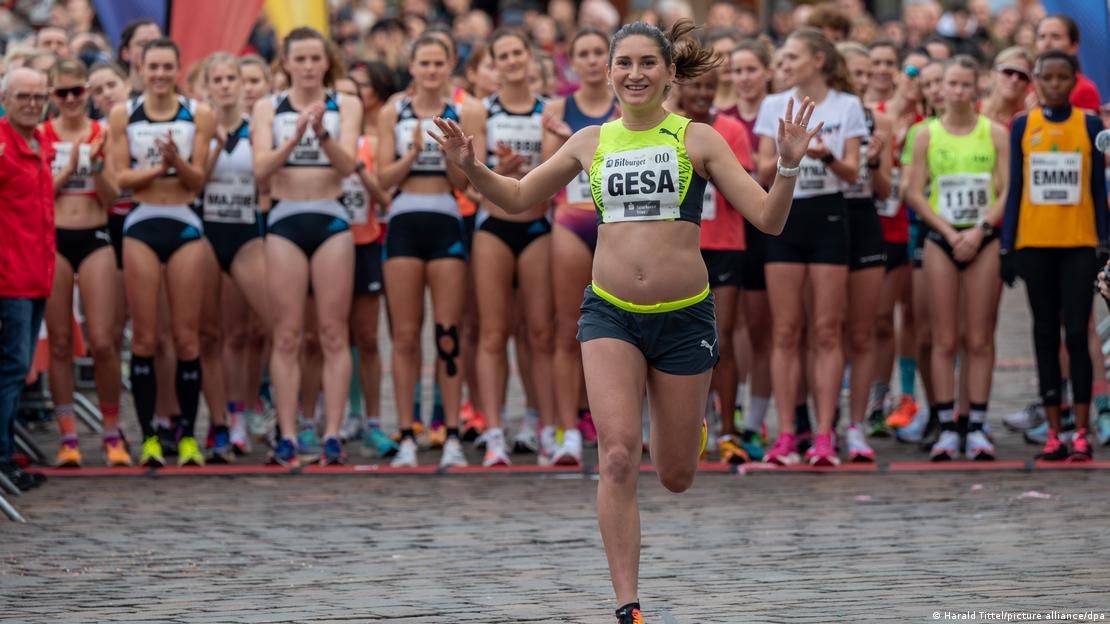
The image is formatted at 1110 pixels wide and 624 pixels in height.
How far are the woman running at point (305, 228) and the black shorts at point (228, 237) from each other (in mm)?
313

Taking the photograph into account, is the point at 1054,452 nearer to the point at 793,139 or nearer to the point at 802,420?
the point at 802,420

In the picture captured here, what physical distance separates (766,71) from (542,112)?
4.72ft

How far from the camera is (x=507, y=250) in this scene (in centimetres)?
1059

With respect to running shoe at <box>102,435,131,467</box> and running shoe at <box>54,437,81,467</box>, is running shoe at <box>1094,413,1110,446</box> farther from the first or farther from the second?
running shoe at <box>54,437,81,467</box>

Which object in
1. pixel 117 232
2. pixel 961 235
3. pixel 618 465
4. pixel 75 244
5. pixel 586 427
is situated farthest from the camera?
pixel 586 427

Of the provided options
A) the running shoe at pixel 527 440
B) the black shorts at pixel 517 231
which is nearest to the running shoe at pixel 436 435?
the running shoe at pixel 527 440

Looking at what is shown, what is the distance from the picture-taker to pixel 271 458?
34.9 feet

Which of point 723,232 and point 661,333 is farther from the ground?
point 723,232

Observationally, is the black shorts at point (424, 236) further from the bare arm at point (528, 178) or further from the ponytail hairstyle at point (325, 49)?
the bare arm at point (528, 178)

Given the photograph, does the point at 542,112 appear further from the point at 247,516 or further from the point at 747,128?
the point at 247,516

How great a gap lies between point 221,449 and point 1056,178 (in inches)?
204

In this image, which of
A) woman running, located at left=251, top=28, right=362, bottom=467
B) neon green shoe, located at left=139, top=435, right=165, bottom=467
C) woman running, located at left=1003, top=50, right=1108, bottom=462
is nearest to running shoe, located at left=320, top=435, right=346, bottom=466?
woman running, located at left=251, top=28, right=362, bottom=467

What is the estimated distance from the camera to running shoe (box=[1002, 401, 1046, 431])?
12.0 metres

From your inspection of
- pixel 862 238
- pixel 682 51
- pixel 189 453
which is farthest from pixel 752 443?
pixel 682 51
